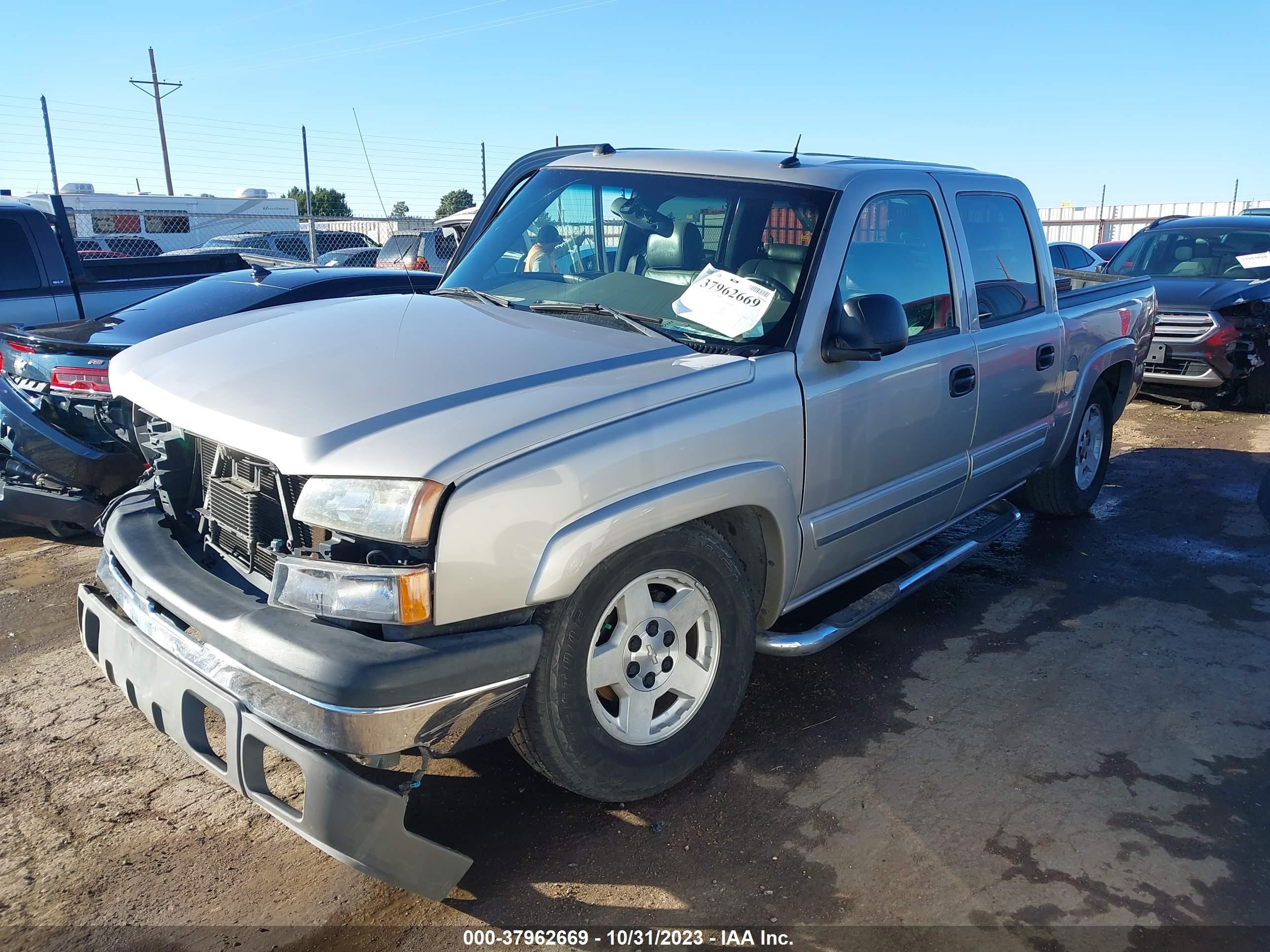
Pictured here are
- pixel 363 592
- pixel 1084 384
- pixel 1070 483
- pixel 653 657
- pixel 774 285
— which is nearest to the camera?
pixel 363 592

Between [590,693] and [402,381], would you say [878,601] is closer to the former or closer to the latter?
[590,693]

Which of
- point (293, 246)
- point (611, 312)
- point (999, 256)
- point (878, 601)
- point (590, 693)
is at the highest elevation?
point (999, 256)

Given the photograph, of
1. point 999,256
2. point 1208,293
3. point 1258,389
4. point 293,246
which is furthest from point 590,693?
point 293,246

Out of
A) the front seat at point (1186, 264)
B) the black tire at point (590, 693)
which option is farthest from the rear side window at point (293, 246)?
the black tire at point (590, 693)

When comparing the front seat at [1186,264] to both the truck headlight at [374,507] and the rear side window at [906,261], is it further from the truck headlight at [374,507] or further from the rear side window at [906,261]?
the truck headlight at [374,507]

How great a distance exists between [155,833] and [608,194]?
108 inches

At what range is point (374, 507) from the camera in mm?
2287

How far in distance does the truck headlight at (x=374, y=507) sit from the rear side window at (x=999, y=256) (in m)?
2.87

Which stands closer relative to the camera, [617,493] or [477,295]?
[617,493]

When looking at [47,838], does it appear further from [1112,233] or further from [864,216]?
[1112,233]

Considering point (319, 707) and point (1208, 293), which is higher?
point (1208, 293)

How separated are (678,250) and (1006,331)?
5.58ft

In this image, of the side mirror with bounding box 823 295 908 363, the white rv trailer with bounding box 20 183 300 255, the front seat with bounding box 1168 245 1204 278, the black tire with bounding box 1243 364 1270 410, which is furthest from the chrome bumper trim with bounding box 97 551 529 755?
the white rv trailer with bounding box 20 183 300 255

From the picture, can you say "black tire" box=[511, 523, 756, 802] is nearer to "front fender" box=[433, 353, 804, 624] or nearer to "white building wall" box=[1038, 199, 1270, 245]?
"front fender" box=[433, 353, 804, 624]
